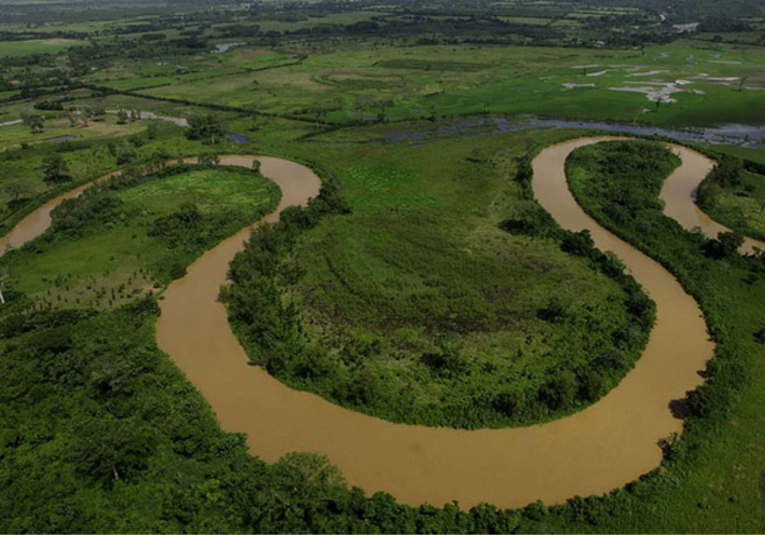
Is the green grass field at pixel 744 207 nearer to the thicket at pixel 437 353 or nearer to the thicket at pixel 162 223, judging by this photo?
the thicket at pixel 437 353

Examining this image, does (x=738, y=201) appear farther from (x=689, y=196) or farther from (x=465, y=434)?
(x=465, y=434)

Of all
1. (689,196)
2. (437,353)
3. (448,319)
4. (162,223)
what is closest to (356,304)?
(448,319)

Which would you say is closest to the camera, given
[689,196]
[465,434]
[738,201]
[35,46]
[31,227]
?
[465,434]

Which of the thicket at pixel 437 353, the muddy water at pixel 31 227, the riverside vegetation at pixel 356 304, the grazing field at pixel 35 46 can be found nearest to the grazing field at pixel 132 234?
the riverside vegetation at pixel 356 304

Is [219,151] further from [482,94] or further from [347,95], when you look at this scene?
[482,94]

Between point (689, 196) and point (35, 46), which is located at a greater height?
point (35, 46)

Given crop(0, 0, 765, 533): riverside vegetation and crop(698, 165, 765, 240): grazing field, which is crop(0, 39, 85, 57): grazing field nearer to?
crop(0, 0, 765, 533): riverside vegetation
